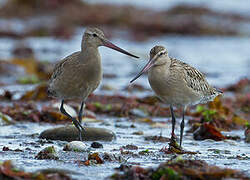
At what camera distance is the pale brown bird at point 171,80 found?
7492mm

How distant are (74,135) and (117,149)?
0.88 meters

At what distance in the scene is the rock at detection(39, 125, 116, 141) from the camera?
783cm

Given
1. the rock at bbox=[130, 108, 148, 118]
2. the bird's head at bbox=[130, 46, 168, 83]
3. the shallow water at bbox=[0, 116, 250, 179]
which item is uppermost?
the bird's head at bbox=[130, 46, 168, 83]

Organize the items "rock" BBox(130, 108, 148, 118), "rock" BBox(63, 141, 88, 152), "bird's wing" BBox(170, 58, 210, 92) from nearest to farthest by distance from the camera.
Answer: "rock" BBox(63, 141, 88, 152)
"bird's wing" BBox(170, 58, 210, 92)
"rock" BBox(130, 108, 148, 118)

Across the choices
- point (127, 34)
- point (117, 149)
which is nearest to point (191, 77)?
point (117, 149)

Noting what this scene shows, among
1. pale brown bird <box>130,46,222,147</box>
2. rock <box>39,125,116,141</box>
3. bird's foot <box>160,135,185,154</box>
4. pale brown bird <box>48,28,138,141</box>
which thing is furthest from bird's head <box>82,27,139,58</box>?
bird's foot <box>160,135,185,154</box>

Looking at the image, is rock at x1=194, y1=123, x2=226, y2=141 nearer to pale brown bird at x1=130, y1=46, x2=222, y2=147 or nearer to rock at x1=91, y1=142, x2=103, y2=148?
pale brown bird at x1=130, y1=46, x2=222, y2=147

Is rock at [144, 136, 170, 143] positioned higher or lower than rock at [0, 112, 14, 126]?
lower

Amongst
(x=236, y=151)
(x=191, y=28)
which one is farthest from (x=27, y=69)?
(x=191, y=28)

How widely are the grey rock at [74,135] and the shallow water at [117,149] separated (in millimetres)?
138

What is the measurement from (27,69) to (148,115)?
6.35 m

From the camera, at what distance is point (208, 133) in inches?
323

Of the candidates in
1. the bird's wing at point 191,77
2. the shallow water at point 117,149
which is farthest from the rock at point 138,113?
the bird's wing at point 191,77

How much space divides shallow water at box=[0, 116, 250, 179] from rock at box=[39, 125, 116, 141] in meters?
0.14
